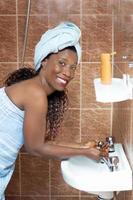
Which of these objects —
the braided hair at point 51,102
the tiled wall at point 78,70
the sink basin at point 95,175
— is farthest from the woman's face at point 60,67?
the tiled wall at point 78,70

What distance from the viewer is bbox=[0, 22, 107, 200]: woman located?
1317 millimetres

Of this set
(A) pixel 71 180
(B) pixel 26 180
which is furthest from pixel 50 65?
(B) pixel 26 180

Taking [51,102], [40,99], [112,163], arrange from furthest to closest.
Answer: [51,102] → [112,163] → [40,99]

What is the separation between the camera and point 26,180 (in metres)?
2.32

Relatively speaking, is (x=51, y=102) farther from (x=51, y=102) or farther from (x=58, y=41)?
(x=58, y=41)

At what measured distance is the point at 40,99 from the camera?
131 centimetres

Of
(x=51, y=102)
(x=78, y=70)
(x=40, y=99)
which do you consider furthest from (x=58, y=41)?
(x=78, y=70)

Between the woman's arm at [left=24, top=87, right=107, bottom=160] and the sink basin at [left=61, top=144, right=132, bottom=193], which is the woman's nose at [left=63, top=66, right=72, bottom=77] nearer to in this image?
the woman's arm at [left=24, top=87, right=107, bottom=160]

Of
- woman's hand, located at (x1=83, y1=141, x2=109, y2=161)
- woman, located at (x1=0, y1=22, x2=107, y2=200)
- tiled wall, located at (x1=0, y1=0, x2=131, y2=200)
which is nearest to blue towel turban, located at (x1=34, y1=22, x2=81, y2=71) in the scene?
woman, located at (x1=0, y1=22, x2=107, y2=200)

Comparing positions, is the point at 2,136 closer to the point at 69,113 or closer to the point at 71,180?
the point at 71,180

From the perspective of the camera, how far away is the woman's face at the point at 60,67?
1.33 m

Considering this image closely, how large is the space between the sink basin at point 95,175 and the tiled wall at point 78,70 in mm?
552

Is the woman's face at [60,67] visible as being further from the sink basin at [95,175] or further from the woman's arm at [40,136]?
the sink basin at [95,175]

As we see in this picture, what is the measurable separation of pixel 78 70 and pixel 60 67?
2.74 feet
